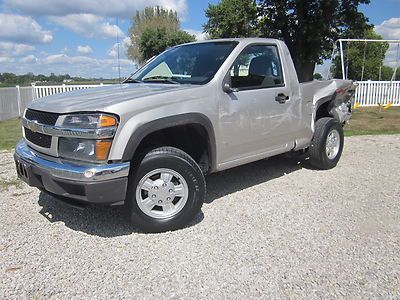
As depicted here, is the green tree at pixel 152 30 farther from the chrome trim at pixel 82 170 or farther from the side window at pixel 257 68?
the chrome trim at pixel 82 170

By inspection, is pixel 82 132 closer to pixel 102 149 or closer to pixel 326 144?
pixel 102 149

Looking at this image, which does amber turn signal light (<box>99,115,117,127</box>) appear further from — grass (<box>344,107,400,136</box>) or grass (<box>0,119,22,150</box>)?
grass (<box>344,107,400,136</box>)

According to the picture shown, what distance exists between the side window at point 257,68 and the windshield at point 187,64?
0.69 feet

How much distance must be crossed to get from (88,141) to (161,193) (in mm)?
912

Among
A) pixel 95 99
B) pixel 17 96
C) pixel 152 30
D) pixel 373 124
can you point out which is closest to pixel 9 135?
pixel 17 96

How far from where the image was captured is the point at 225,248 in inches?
131

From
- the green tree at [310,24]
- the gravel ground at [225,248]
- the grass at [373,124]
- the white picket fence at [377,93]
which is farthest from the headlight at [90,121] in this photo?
the green tree at [310,24]

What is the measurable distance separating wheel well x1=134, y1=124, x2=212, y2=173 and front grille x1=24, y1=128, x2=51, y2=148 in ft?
2.93

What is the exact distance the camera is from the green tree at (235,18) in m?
24.9

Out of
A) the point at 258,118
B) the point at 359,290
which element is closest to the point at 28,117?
the point at 258,118

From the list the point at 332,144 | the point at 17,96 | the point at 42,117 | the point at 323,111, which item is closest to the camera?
the point at 42,117

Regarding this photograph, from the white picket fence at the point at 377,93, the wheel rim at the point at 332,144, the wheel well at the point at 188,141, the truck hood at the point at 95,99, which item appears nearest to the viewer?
the truck hood at the point at 95,99

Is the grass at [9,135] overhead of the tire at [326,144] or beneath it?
beneath

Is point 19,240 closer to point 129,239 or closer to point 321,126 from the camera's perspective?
point 129,239
